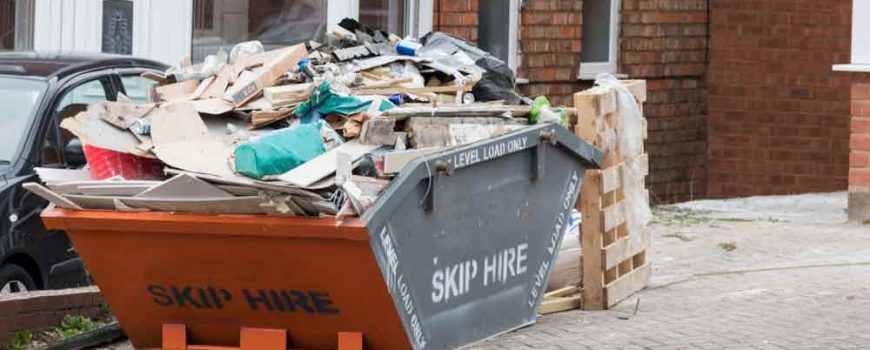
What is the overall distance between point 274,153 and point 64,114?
99.4 inches

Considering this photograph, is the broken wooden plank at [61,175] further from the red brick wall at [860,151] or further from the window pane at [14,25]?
the red brick wall at [860,151]

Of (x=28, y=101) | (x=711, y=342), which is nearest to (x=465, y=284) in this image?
(x=711, y=342)

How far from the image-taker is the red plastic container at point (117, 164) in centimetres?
760

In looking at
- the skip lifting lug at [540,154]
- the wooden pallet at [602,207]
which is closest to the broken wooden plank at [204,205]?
the skip lifting lug at [540,154]

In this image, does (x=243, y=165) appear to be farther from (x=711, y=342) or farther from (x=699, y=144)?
(x=699, y=144)

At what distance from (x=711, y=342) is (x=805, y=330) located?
62cm

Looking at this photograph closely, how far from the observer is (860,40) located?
42.5ft

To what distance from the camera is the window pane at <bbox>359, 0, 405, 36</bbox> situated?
14367 millimetres

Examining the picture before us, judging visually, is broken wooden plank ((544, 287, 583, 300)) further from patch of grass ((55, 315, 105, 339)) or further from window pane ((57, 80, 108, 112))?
window pane ((57, 80, 108, 112))

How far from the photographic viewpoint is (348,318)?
24.7 ft

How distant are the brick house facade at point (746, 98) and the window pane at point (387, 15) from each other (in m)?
2.73

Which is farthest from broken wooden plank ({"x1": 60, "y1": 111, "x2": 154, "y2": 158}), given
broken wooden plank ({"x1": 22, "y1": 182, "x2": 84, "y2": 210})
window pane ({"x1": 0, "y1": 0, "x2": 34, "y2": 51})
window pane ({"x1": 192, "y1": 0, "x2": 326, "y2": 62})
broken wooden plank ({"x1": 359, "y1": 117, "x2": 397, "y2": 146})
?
window pane ({"x1": 192, "y1": 0, "x2": 326, "y2": 62})

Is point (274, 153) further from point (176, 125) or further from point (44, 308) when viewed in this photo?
point (44, 308)

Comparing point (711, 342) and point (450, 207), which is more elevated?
point (450, 207)
